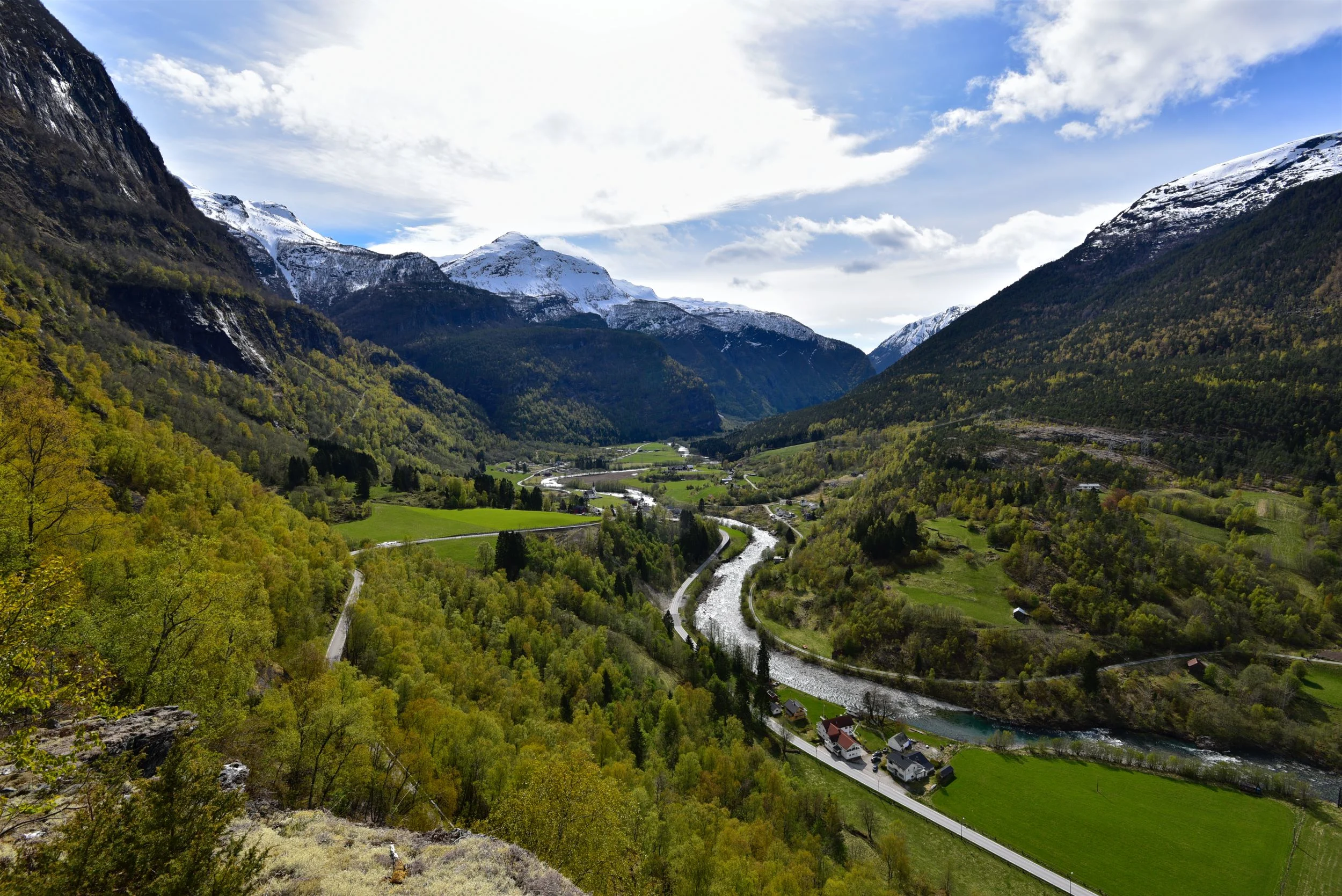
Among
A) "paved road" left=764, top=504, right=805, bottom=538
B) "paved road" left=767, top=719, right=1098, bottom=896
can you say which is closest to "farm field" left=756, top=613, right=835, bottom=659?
"paved road" left=767, top=719, right=1098, bottom=896

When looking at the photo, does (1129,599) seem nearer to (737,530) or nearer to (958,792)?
(958,792)

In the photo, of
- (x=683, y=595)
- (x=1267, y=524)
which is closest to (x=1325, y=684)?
(x=1267, y=524)

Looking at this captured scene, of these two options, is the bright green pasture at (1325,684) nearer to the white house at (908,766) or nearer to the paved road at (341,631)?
the white house at (908,766)

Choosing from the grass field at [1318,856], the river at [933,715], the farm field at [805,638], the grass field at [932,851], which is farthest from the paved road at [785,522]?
the grass field at [1318,856]

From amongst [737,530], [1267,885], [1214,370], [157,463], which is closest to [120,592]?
[157,463]

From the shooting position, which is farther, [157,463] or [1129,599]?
[1129,599]

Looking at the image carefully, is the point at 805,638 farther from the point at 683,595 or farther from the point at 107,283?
the point at 107,283
